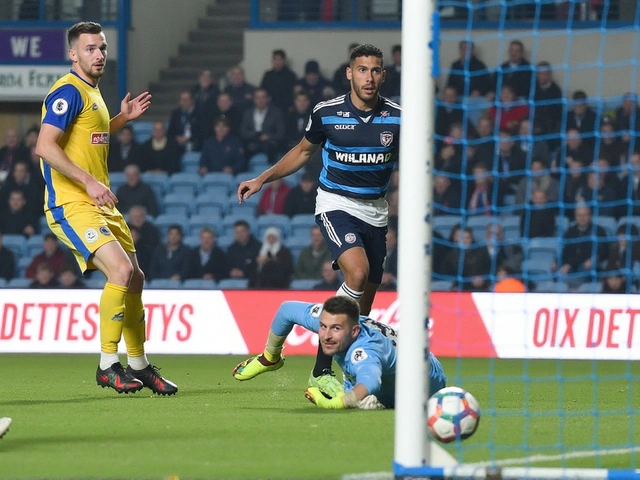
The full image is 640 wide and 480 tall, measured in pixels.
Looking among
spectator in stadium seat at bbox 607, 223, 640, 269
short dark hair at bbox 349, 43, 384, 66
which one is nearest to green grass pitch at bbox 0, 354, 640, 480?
short dark hair at bbox 349, 43, 384, 66

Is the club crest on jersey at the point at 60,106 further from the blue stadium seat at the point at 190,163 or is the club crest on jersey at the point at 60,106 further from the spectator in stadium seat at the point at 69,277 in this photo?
the blue stadium seat at the point at 190,163

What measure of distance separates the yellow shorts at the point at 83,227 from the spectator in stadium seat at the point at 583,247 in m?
6.16

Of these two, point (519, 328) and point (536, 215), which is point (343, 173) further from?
point (536, 215)

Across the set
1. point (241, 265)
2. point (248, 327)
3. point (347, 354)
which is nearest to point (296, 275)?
point (241, 265)

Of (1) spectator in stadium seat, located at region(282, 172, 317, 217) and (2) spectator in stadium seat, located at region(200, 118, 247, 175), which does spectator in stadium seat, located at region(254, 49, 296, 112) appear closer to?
(2) spectator in stadium seat, located at region(200, 118, 247, 175)

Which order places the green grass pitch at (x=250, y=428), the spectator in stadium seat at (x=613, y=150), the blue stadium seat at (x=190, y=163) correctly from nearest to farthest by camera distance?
the green grass pitch at (x=250, y=428), the spectator in stadium seat at (x=613, y=150), the blue stadium seat at (x=190, y=163)

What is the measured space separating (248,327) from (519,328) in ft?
8.29

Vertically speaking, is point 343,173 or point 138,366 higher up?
point 343,173

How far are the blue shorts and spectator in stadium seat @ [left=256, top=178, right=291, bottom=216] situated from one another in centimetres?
669

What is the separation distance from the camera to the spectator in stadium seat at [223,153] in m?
15.1

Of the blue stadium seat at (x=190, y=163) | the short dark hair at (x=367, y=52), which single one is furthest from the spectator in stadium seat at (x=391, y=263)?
the short dark hair at (x=367, y=52)

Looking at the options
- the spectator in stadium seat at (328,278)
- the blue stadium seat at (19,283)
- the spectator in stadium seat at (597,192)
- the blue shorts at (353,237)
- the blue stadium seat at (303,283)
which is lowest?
the blue stadium seat at (19,283)

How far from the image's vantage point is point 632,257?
12961mm

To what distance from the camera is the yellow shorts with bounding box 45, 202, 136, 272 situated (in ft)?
23.3
